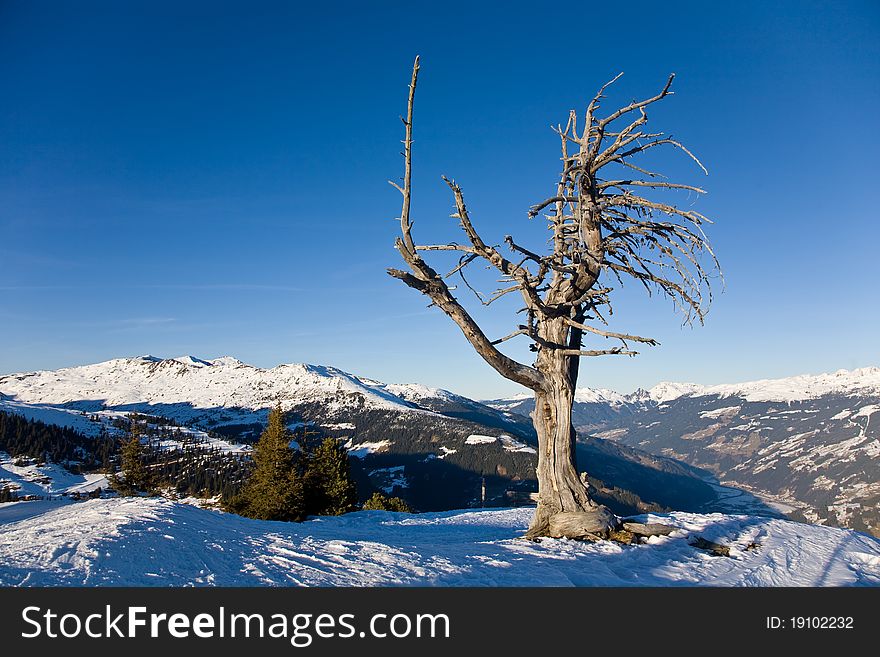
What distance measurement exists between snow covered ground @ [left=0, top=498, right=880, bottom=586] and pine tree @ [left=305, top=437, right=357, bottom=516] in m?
24.6

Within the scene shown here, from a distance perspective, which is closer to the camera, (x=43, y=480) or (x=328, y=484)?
(x=328, y=484)

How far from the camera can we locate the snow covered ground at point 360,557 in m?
5.90

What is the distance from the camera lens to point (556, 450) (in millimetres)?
11125

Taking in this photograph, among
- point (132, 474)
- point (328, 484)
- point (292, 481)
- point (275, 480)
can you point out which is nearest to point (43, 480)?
point (132, 474)

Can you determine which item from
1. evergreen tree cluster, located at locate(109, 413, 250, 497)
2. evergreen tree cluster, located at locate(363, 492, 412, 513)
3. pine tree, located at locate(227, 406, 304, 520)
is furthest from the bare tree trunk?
evergreen tree cluster, located at locate(109, 413, 250, 497)

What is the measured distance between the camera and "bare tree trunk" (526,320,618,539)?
10617 millimetres

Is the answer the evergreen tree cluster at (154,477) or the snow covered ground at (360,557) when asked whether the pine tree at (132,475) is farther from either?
the snow covered ground at (360,557)

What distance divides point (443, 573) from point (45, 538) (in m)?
5.82

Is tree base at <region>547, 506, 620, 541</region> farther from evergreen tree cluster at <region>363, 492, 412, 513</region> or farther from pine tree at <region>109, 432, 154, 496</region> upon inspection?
pine tree at <region>109, 432, 154, 496</region>

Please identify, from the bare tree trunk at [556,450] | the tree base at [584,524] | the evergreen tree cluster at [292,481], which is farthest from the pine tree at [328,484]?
the tree base at [584,524]

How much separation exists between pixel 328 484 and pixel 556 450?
92.0 ft

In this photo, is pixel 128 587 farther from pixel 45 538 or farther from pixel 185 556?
pixel 45 538

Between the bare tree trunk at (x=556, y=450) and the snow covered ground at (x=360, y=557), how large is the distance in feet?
4.49

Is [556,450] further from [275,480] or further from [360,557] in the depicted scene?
[275,480]
